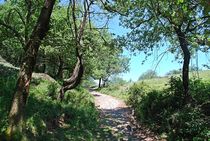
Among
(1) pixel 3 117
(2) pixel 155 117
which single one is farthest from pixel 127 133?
(1) pixel 3 117

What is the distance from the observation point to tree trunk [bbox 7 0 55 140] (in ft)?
26.4

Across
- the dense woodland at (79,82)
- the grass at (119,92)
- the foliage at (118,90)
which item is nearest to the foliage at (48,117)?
the dense woodland at (79,82)

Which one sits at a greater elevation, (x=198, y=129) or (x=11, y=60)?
(x=11, y=60)

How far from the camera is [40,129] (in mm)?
11289

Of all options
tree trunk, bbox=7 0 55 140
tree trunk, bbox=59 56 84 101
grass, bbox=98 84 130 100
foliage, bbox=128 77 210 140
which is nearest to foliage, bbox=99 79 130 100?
grass, bbox=98 84 130 100

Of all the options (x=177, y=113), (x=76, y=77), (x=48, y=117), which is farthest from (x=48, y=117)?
(x=177, y=113)

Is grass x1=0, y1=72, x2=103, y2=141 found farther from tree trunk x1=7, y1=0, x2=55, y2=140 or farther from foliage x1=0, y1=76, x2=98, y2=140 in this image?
tree trunk x1=7, y1=0, x2=55, y2=140

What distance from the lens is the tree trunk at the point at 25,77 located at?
8.05 m

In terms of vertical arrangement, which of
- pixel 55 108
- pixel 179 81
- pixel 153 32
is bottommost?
pixel 55 108

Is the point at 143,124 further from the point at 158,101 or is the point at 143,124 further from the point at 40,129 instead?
the point at 40,129

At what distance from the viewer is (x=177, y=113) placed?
1363cm

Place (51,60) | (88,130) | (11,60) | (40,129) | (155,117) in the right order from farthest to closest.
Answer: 1. (11,60)
2. (51,60)
3. (155,117)
4. (88,130)
5. (40,129)

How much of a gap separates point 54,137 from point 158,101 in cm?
787

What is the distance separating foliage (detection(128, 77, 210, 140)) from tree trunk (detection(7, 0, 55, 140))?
595 centimetres
